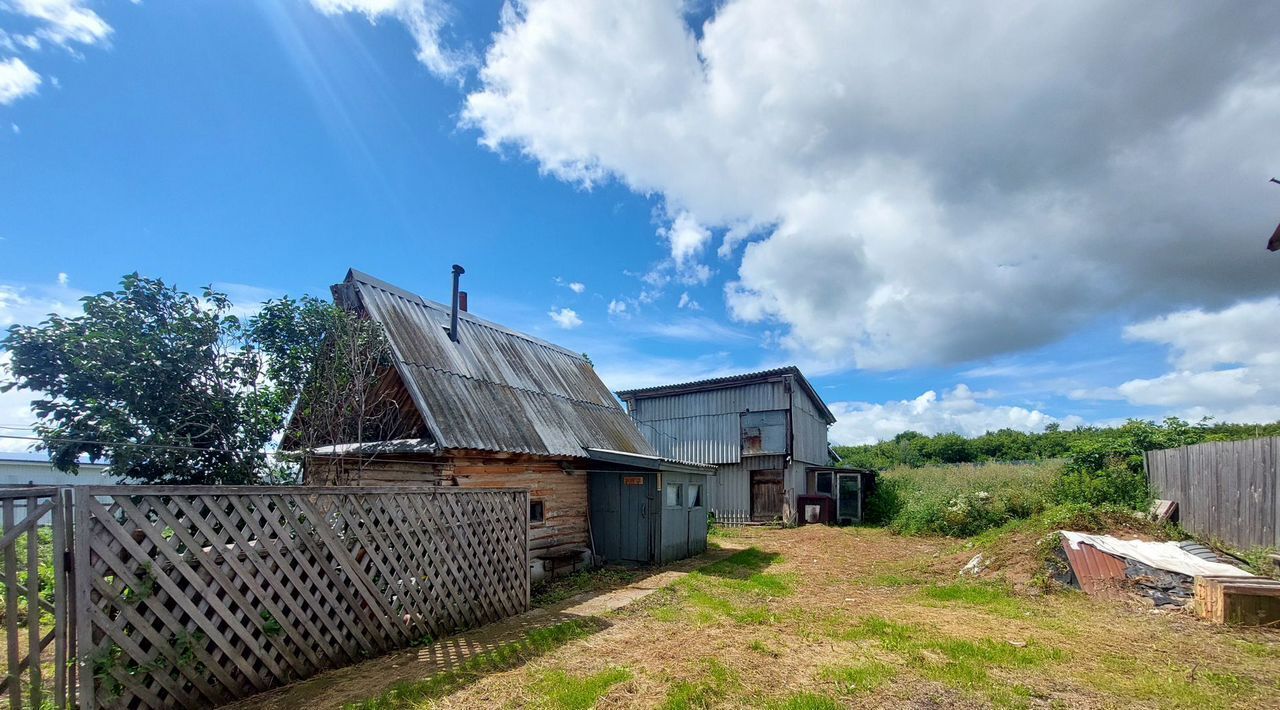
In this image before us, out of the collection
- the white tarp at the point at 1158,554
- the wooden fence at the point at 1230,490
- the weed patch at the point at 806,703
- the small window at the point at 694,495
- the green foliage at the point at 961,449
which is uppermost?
the wooden fence at the point at 1230,490

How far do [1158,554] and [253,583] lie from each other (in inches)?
482

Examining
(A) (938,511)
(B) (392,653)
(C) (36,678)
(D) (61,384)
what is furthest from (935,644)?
(A) (938,511)

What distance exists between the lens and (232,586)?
15.5 feet

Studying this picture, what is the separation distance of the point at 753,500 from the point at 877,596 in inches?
519

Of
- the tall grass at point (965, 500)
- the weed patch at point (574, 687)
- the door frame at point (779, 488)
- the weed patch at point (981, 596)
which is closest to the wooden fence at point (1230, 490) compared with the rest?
the weed patch at point (981, 596)

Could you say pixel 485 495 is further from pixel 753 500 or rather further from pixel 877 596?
pixel 753 500

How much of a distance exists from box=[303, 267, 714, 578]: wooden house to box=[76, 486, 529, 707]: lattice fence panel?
3.21m

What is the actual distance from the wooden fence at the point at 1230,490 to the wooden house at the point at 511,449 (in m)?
9.49

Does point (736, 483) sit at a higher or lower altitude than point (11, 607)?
lower

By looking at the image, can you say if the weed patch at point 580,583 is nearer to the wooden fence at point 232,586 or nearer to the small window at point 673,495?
the small window at point 673,495

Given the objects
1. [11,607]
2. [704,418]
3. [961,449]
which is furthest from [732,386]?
[961,449]

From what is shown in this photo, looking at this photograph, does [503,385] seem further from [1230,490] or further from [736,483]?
[1230,490]

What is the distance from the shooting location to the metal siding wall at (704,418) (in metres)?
22.5

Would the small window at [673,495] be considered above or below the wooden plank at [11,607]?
below
